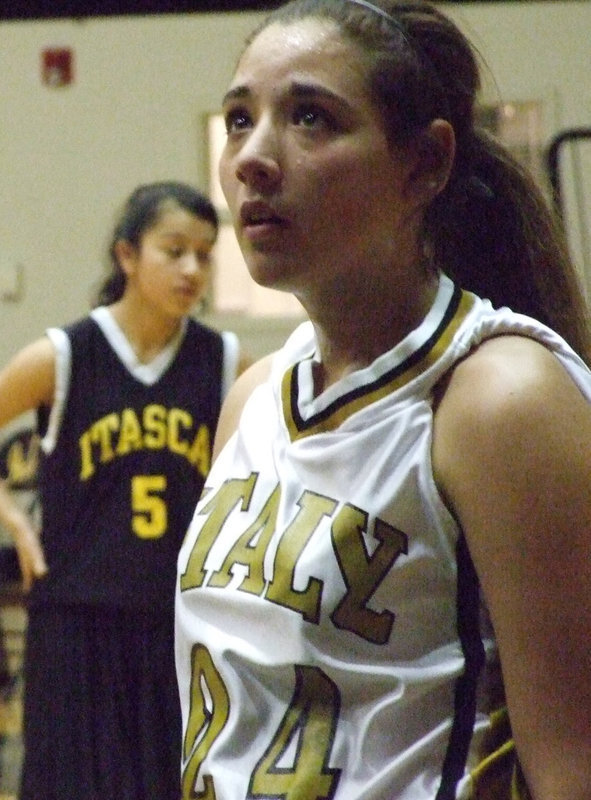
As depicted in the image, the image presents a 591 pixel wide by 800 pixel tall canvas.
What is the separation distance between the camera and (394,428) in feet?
3.14

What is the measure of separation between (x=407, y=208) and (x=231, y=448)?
27 centimetres

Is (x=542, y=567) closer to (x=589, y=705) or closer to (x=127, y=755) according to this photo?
(x=589, y=705)

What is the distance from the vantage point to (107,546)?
255 cm

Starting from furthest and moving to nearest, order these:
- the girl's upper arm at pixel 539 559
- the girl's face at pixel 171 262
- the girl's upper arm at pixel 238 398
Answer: the girl's face at pixel 171 262 < the girl's upper arm at pixel 238 398 < the girl's upper arm at pixel 539 559

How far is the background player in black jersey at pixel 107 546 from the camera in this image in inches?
98.7

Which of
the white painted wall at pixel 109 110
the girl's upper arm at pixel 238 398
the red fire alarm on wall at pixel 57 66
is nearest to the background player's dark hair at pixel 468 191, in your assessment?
the girl's upper arm at pixel 238 398

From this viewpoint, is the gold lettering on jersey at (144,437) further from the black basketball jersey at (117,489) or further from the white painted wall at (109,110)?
the white painted wall at (109,110)

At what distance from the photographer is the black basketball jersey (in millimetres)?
2535

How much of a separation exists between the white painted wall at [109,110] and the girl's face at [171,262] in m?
3.01

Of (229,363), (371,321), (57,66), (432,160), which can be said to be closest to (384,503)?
(371,321)

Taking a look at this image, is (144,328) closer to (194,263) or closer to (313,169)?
(194,263)

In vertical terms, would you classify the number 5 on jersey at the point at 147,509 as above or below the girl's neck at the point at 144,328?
below

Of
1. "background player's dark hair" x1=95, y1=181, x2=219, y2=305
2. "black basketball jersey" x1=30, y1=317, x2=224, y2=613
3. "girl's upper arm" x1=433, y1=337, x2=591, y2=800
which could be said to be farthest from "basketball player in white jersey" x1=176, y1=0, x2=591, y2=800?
"background player's dark hair" x1=95, y1=181, x2=219, y2=305

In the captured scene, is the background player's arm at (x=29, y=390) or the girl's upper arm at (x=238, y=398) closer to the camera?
the girl's upper arm at (x=238, y=398)
